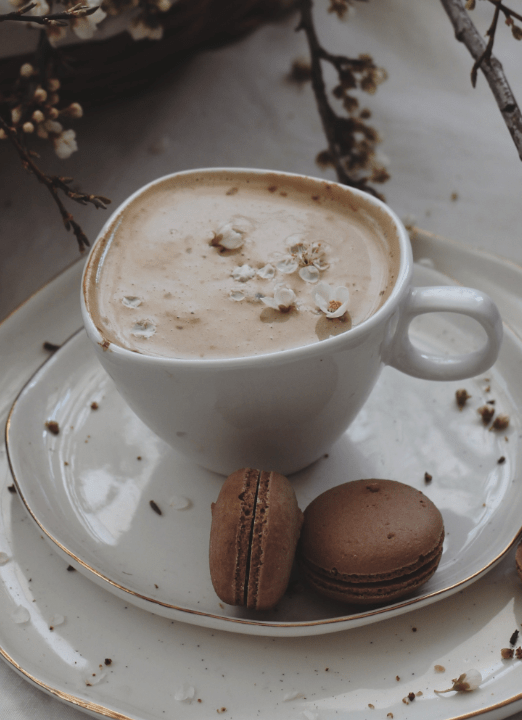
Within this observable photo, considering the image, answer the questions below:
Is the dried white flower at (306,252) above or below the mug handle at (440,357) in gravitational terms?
above

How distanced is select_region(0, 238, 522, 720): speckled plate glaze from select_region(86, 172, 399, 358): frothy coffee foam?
294 mm

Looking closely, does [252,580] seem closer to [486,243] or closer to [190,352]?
[190,352]

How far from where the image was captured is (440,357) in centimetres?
82

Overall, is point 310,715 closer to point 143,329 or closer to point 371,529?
point 371,529

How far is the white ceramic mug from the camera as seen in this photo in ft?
2.20

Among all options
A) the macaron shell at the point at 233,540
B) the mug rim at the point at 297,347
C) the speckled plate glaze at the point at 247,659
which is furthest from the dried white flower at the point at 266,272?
the speckled plate glaze at the point at 247,659

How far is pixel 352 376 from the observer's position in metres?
0.73

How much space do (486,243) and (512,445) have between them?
0.57m

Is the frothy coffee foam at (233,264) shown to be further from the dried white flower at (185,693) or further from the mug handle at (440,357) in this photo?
the dried white flower at (185,693)

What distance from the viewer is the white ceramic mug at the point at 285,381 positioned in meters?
0.67

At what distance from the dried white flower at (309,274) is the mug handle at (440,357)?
11cm

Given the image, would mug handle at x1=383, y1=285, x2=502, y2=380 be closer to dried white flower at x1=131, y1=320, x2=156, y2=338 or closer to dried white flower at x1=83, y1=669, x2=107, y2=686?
dried white flower at x1=131, y1=320, x2=156, y2=338

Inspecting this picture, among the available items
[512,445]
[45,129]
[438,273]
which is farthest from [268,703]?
[45,129]

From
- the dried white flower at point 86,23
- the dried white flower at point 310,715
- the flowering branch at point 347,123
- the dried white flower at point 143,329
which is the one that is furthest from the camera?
the flowering branch at point 347,123
